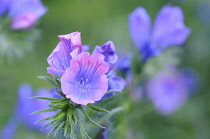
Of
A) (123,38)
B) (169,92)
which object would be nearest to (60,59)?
(123,38)

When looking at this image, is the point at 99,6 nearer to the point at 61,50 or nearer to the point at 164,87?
the point at 164,87

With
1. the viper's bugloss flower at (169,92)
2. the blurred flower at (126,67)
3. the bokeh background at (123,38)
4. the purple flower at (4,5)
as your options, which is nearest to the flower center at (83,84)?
the blurred flower at (126,67)

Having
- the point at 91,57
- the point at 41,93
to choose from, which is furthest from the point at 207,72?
the point at 91,57

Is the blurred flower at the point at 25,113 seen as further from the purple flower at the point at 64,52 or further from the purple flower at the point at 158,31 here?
the purple flower at the point at 64,52

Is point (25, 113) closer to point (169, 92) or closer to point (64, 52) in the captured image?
point (64, 52)

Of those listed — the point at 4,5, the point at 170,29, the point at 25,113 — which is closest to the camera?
the point at 4,5
